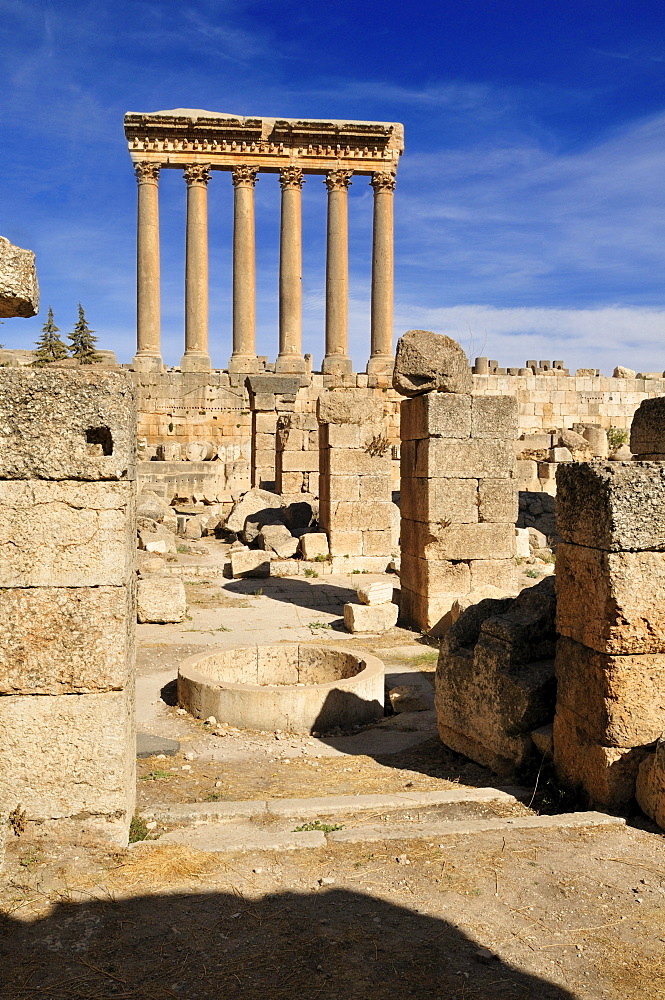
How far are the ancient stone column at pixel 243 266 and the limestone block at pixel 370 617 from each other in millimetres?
19856

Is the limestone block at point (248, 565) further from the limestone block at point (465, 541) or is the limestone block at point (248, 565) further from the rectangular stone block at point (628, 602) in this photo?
the rectangular stone block at point (628, 602)

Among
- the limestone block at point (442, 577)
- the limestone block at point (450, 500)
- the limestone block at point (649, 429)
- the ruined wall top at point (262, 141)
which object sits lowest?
the limestone block at point (442, 577)

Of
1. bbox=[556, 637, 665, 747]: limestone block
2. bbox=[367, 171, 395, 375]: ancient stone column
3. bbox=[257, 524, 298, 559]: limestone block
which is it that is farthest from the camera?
bbox=[367, 171, 395, 375]: ancient stone column

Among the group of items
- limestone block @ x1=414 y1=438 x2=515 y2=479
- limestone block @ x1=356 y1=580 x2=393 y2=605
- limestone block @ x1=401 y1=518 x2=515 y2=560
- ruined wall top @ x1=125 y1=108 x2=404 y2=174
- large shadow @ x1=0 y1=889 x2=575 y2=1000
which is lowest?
large shadow @ x1=0 y1=889 x2=575 y2=1000

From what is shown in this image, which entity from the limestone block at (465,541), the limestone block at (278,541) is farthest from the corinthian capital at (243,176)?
the limestone block at (465,541)

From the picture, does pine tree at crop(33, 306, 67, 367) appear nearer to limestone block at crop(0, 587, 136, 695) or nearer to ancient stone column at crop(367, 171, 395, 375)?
ancient stone column at crop(367, 171, 395, 375)

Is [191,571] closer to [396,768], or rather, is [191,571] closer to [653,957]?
[396,768]

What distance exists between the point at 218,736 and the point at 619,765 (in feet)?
10.3

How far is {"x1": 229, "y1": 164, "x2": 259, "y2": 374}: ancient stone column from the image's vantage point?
2858cm

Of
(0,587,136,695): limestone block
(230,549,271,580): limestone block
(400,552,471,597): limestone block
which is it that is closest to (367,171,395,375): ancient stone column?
(230,549,271,580): limestone block

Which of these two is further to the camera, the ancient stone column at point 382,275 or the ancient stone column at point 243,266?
the ancient stone column at point 382,275

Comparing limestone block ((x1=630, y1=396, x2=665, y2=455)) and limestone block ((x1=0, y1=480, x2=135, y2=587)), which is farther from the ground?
limestone block ((x1=630, y1=396, x2=665, y2=455))

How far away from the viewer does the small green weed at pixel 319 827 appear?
13.6 feet

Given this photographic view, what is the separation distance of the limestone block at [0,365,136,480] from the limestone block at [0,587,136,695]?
57cm
